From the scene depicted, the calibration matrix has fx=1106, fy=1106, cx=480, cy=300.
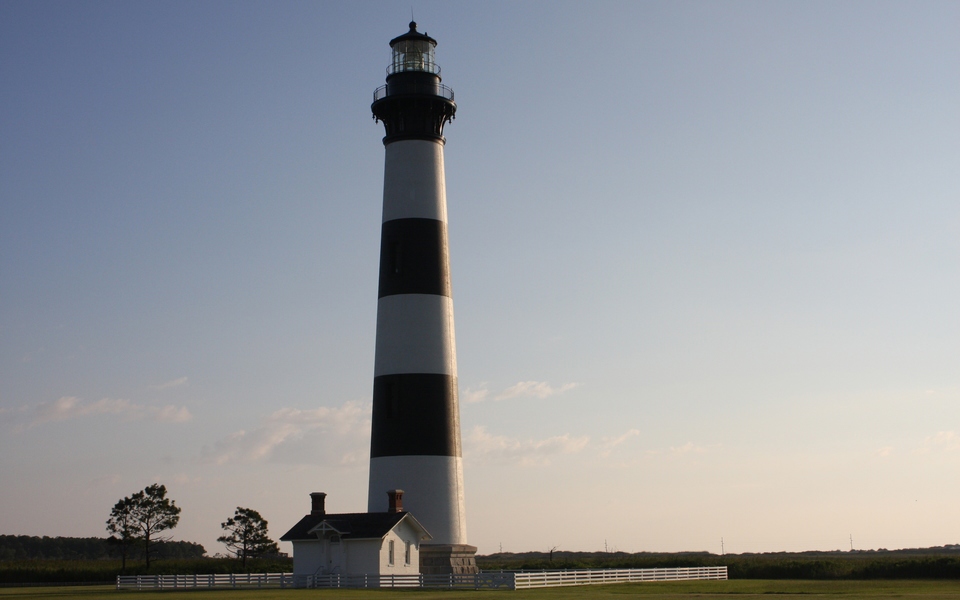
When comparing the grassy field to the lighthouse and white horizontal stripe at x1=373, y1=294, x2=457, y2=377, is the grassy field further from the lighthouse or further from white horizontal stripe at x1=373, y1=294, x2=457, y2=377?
white horizontal stripe at x1=373, y1=294, x2=457, y2=377

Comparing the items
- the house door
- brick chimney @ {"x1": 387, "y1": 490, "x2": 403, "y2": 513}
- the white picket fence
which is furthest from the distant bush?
brick chimney @ {"x1": 387, "y1": 490, "x2": 403, "y2": 513}

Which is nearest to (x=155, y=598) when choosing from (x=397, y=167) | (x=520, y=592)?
(x=520, y=592)

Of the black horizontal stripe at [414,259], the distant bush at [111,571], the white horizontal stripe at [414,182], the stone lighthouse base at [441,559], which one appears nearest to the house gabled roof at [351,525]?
the stone lighthouse base at [441,559]

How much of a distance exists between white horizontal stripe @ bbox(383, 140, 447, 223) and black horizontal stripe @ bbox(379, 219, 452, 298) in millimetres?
437

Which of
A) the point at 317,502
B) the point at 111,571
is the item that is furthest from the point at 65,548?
the point at 317,502

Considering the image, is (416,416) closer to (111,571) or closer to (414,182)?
(414,182)

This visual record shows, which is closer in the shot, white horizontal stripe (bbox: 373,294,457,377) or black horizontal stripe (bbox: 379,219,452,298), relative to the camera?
white horizontal stripe (bbox: 373,294,457,377)

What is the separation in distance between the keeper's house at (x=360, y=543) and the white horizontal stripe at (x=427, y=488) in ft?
1.94

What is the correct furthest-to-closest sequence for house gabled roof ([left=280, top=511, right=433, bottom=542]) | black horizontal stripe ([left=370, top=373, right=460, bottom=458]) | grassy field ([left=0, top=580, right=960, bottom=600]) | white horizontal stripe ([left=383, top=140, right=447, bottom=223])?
white horizontal stripe ([left=383, top=140, right=447, bottom=223])
black horizontal stripe ([left=370, top=373, right=460, bottom=458])
house gabled roof ([left=280, top=511, right=433, bottom=542])
grassy field ([left=0, top=580, right=960, bottom=600])

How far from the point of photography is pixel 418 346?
44156 mm

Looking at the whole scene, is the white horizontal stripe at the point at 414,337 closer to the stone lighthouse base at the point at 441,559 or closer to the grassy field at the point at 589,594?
the stone lighthouse base at the point at 441,559

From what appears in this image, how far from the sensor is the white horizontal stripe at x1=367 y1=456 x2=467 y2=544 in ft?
143

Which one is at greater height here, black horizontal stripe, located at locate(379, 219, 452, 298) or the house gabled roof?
black horizontal stripe, located at locate(379, 219, 452, 298)

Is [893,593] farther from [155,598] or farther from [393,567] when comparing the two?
[155,598]
